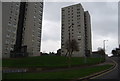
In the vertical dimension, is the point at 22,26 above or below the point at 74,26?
below

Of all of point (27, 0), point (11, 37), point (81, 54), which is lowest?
point (81, 54)

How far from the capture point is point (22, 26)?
259 feet

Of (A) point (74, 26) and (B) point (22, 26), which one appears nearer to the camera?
(B) point (22, 26)

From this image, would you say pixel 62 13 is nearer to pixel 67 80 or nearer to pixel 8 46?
pixel 8 46

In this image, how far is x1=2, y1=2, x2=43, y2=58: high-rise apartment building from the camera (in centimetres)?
6209

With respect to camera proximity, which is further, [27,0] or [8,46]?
[27,0]

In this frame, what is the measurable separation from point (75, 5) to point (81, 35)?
1863 centimetres

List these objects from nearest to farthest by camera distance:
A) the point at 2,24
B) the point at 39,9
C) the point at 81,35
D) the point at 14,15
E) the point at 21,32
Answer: the point at 2,24 → the point at 14,15 → the point at 21,32 → the point at 39,9 → the point at 81,35

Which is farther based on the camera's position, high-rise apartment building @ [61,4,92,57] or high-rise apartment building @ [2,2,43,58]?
high-rise apartment building @ [61,4,92,57]

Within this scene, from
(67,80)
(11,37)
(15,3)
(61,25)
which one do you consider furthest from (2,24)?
(67,80)

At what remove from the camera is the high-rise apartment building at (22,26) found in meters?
62.1

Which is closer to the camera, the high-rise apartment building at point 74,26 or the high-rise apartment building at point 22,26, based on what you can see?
the high-rise apartment building at point 22,26

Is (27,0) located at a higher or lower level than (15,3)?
higher

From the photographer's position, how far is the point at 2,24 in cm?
6031
